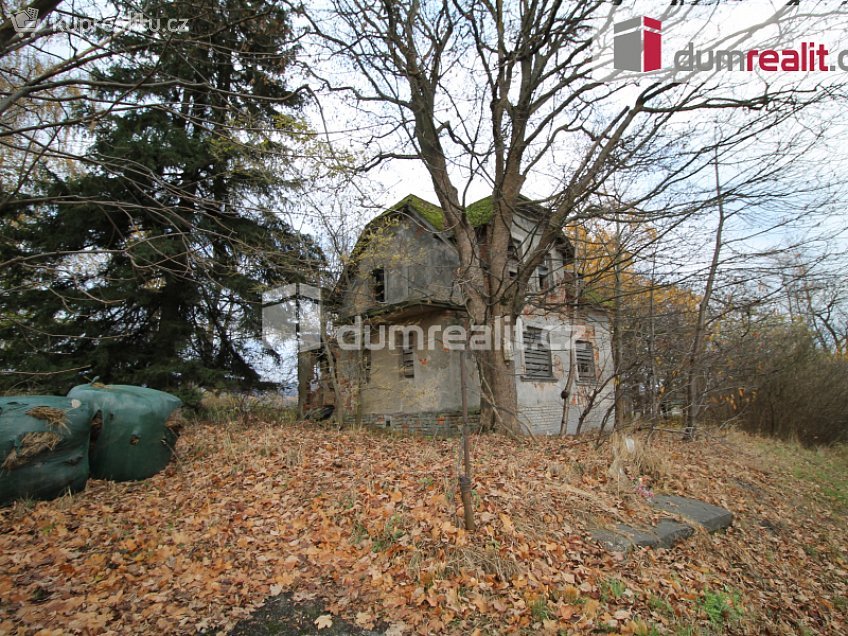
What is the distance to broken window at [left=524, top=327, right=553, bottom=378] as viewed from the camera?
39.5ft

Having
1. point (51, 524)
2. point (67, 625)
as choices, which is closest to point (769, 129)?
point (67, 625)

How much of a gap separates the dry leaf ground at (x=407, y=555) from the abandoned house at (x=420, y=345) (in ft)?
15.5

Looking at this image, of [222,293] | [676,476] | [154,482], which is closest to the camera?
[154,482]

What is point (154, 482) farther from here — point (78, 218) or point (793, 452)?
point (793, 452)

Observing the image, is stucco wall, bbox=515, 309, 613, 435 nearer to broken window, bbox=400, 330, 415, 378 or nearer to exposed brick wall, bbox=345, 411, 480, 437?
exposed brick wall, bbox=345, 411, 480, 437

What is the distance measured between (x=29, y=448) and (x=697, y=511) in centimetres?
740

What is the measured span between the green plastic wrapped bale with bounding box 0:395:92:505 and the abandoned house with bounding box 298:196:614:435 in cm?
588

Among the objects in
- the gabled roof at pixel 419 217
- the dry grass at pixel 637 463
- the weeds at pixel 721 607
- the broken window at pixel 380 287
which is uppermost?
the gabled roof at pixel 419 217

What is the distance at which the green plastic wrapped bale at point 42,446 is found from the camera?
4.46 meters

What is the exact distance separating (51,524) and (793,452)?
14.3m

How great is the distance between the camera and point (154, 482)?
5.66 meters

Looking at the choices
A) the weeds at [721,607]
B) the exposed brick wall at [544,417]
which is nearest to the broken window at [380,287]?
the exposed brick wall at [544,417]

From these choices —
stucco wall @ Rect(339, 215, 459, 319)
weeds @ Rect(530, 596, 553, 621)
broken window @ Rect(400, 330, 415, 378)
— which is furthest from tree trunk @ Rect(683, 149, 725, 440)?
broken window @ Rect(400, 330, 415, 378)

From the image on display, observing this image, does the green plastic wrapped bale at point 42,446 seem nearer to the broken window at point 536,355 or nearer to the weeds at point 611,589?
the weeds at point 611,589
